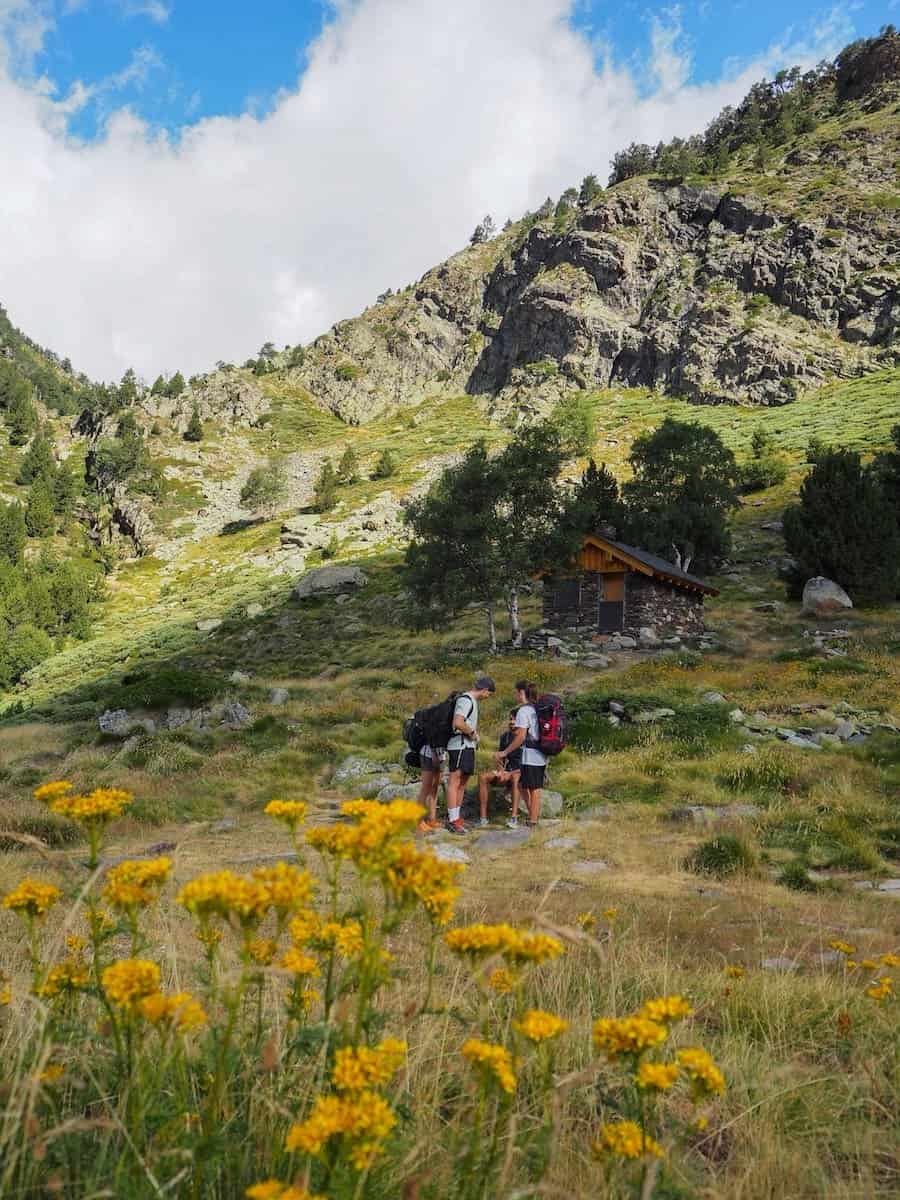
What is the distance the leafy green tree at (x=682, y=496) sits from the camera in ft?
→ 126

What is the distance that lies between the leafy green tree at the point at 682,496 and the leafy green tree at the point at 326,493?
44.1 meters

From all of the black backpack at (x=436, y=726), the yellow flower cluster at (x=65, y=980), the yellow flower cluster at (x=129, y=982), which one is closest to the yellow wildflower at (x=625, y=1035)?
the yellow flower cluster at (x=129, y=982)

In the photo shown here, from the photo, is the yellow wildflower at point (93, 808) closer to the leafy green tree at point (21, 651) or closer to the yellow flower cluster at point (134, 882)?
the yellow flower cluster at point (134, 882)

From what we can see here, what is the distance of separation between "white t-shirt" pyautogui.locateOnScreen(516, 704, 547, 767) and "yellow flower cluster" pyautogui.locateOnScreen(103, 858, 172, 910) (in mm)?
9221

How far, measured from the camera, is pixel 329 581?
1843 inches

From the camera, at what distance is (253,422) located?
119562 millimetres

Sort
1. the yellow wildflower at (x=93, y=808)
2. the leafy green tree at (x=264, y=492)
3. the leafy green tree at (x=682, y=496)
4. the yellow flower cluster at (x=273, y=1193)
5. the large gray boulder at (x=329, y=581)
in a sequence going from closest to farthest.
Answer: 1. the yellow flower cluster at (x=273, y=1193)
2. the yellow wildflower at (x=93, y=808)
3. the leafy green tree at (x=682, y=496)
4. the large gray boulder at (x=329, y=581)
5. the leafy green tree at (x=264, y=492)

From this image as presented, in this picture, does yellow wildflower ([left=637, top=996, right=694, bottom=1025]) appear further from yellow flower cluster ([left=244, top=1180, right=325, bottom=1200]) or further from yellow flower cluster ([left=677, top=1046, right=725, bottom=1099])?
yellow flower cluster ([left=244, top=1180, right=325, bottom=1200])

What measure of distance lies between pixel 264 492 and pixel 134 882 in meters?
84.0

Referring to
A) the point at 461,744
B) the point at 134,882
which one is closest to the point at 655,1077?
the point at 134,882

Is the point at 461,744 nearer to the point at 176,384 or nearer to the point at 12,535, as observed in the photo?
the point at 12,535

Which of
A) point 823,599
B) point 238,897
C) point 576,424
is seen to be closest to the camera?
point 238,897

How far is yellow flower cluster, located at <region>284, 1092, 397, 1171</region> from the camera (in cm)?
113

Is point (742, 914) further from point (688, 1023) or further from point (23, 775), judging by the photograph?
point (23, 775)
